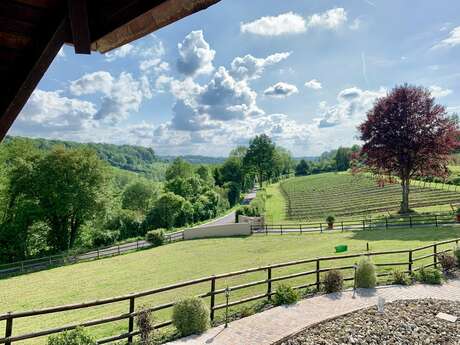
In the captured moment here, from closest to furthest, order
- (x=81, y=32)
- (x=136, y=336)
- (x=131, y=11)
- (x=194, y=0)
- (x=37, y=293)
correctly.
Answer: (x=194, y=0) < (x=131, y=11) < (x=81, y=32) < (x=136, y=336) < (x=37, y=293)

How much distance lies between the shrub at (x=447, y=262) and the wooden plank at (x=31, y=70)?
14.6m

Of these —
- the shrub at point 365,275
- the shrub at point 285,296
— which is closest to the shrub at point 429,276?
the shrub at point 365,275

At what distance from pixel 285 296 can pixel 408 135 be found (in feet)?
78.8

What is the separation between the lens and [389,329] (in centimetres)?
737

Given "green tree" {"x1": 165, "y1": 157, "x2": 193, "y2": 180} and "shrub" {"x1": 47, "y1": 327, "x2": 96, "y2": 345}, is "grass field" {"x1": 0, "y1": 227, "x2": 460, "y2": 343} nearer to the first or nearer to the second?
"shrub" {"x1": 47, "y1": 327, "x2": 96, "y2": 345}

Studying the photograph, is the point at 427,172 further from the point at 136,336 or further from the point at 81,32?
the point at 81,32

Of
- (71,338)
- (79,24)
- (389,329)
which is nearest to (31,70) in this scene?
(79,24)

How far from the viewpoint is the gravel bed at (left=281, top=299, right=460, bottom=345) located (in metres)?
6.88

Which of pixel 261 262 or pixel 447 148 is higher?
pixel 447 148

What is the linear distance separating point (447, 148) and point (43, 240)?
40578 mm

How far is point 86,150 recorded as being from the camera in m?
34.7

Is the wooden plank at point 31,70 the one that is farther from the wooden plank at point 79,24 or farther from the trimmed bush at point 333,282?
the trimmed bush at point 333,282

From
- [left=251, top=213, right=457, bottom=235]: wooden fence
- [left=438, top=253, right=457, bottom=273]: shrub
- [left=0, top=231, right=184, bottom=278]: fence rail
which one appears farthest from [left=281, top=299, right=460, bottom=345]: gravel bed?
[left=0, top=231, right=184, bottom=278]: fence rail

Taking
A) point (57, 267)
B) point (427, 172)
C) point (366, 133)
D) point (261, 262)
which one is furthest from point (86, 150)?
point (427, 172)
